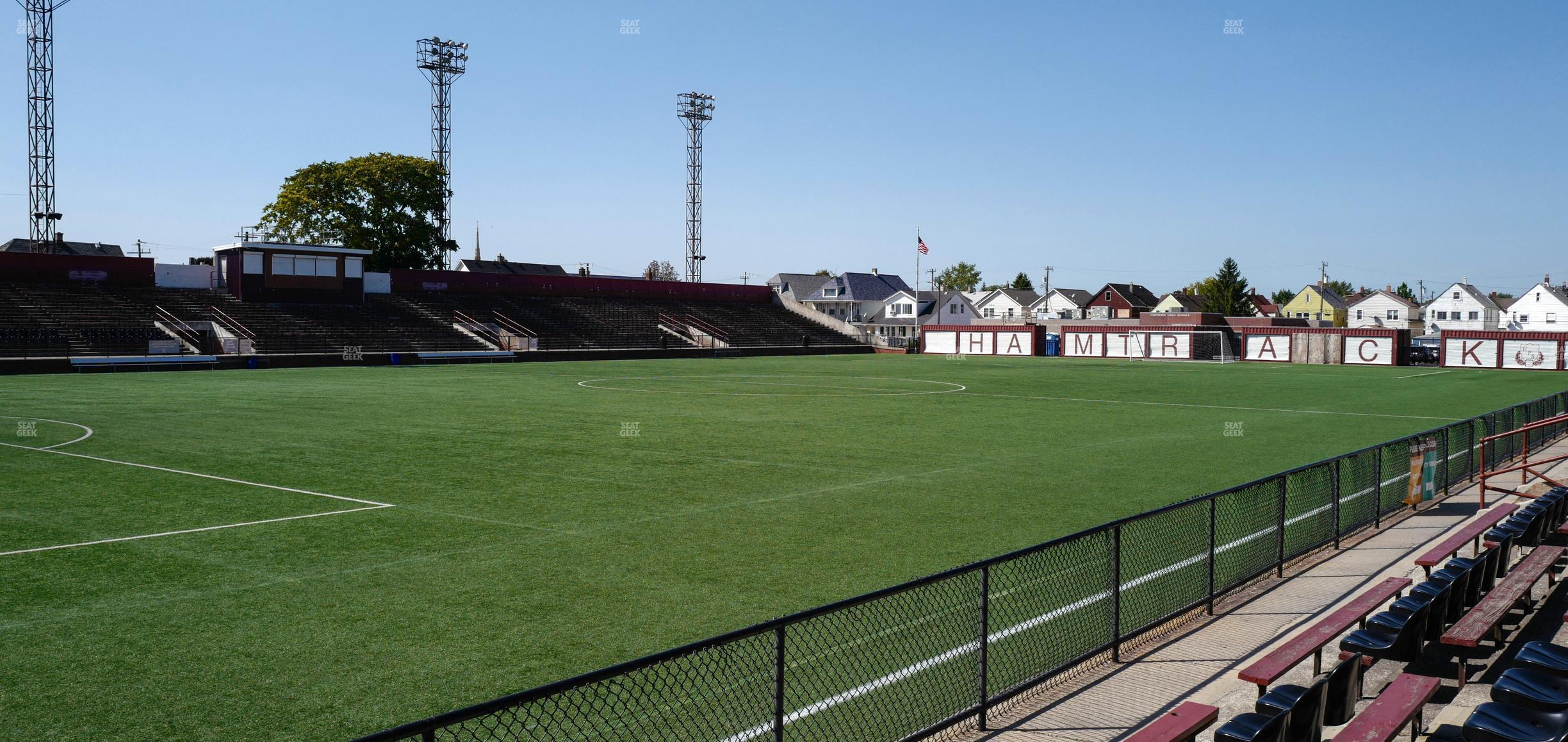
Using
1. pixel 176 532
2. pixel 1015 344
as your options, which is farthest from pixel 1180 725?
pixel 1015 344

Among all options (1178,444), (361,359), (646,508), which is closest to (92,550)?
(646,508)

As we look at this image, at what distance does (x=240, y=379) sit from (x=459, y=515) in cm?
3263

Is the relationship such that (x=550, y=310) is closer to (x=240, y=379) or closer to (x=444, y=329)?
(x=444, y=329)

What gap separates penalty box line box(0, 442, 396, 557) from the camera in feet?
37.7

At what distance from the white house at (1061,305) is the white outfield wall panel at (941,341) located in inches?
2123

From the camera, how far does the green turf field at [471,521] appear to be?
754 cm

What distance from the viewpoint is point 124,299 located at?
5819 cm

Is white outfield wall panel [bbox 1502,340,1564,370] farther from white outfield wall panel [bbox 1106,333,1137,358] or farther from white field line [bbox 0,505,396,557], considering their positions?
white field line [bbox 0,505,396,557]

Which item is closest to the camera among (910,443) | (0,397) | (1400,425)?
(910,443)

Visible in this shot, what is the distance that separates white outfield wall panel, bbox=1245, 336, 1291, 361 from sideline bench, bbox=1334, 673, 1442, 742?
64782 mm

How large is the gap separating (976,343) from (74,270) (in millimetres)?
57612

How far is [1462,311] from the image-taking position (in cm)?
12662

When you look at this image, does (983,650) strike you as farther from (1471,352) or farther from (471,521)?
(1471,352)

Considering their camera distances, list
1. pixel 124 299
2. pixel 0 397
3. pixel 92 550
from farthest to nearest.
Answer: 1. pixel 124 299
2. pixel 0 397
3. pixel 92 550
